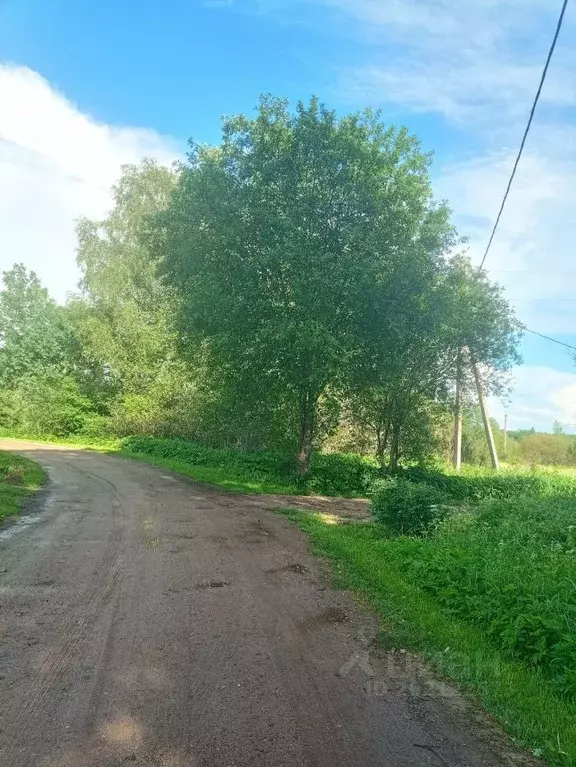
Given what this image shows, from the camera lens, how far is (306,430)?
17547mm

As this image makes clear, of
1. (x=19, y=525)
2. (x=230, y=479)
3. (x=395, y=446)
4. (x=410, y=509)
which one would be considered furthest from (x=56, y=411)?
A: (x=410, y=509)

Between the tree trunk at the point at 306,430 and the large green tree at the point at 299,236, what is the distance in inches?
21.6

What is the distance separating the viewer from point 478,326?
66.9 ft

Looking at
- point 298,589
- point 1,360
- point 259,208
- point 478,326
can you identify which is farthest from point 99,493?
point 1,360

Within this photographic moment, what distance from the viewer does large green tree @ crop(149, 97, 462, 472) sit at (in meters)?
15.0

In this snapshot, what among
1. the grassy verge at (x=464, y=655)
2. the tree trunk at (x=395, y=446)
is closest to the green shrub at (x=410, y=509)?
the grassy verge at (x=464, y=655)

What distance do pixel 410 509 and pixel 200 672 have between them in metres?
6.83

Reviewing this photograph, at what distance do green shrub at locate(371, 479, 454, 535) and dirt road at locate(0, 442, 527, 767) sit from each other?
329 cm

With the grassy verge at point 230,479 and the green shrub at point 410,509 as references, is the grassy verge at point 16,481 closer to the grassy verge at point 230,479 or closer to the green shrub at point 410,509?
the grassy verge at point 230,479

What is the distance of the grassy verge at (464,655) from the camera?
12.1ft

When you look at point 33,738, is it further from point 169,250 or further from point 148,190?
point 148,190

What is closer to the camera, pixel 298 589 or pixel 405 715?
pixel 405 715

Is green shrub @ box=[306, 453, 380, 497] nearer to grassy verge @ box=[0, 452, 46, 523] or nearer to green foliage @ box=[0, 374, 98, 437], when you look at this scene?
grassy verge @ box=[0, 452, 46, 523]

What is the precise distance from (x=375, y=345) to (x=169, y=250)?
7.06 m
